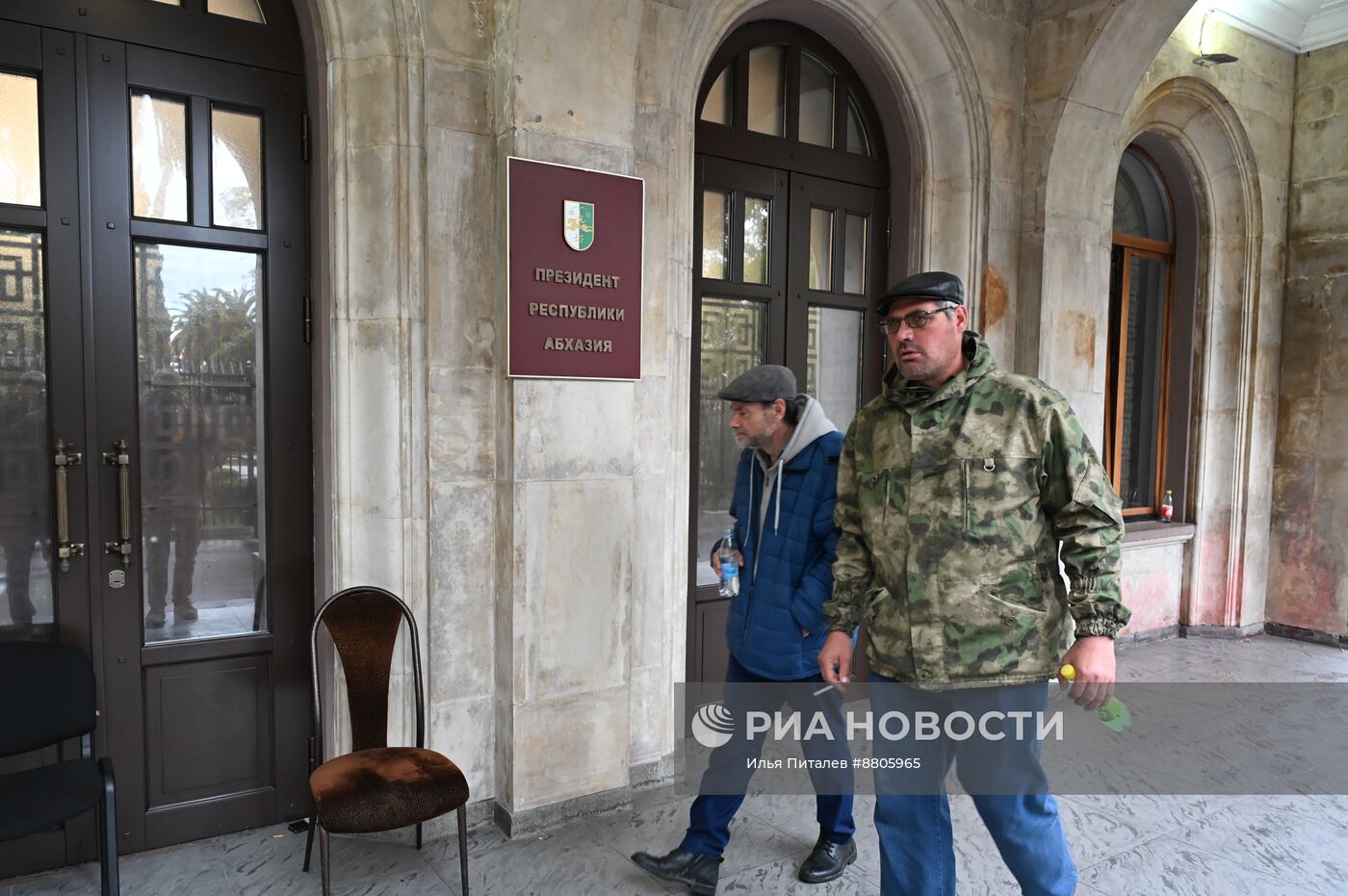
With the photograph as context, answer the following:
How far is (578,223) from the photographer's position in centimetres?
356

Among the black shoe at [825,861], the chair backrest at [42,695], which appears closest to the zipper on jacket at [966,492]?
the black shoe at [825,861]

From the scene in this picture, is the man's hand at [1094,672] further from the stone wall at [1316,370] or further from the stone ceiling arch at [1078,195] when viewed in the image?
the stone wall at [1316,370]

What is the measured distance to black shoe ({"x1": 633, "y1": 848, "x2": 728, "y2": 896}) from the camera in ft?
10.2

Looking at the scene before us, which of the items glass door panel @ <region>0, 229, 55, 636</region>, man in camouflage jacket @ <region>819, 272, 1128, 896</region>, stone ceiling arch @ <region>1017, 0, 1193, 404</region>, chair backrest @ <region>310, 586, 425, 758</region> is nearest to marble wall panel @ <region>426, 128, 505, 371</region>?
chair backrest @ <region>310, 586, 425, 758</region>

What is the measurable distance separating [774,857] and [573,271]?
7.95 ft

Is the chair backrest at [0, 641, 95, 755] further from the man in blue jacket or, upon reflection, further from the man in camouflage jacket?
the man in camouflage jacket

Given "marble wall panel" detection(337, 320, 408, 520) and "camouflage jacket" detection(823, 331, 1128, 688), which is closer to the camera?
"camouflage jacket" detection(823, 331, 1128, 688)

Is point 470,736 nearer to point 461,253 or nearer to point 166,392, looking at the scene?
point 166,392

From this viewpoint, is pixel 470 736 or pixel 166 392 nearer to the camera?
pixel 166 392

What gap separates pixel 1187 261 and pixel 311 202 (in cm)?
648

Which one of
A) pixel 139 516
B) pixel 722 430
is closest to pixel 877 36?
pixel 722 430

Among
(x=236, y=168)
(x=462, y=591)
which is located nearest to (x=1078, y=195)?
(x=462, y=591)

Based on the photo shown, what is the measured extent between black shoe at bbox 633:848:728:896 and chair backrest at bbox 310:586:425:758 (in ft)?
3.12

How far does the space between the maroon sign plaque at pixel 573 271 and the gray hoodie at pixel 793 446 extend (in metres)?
0.91
